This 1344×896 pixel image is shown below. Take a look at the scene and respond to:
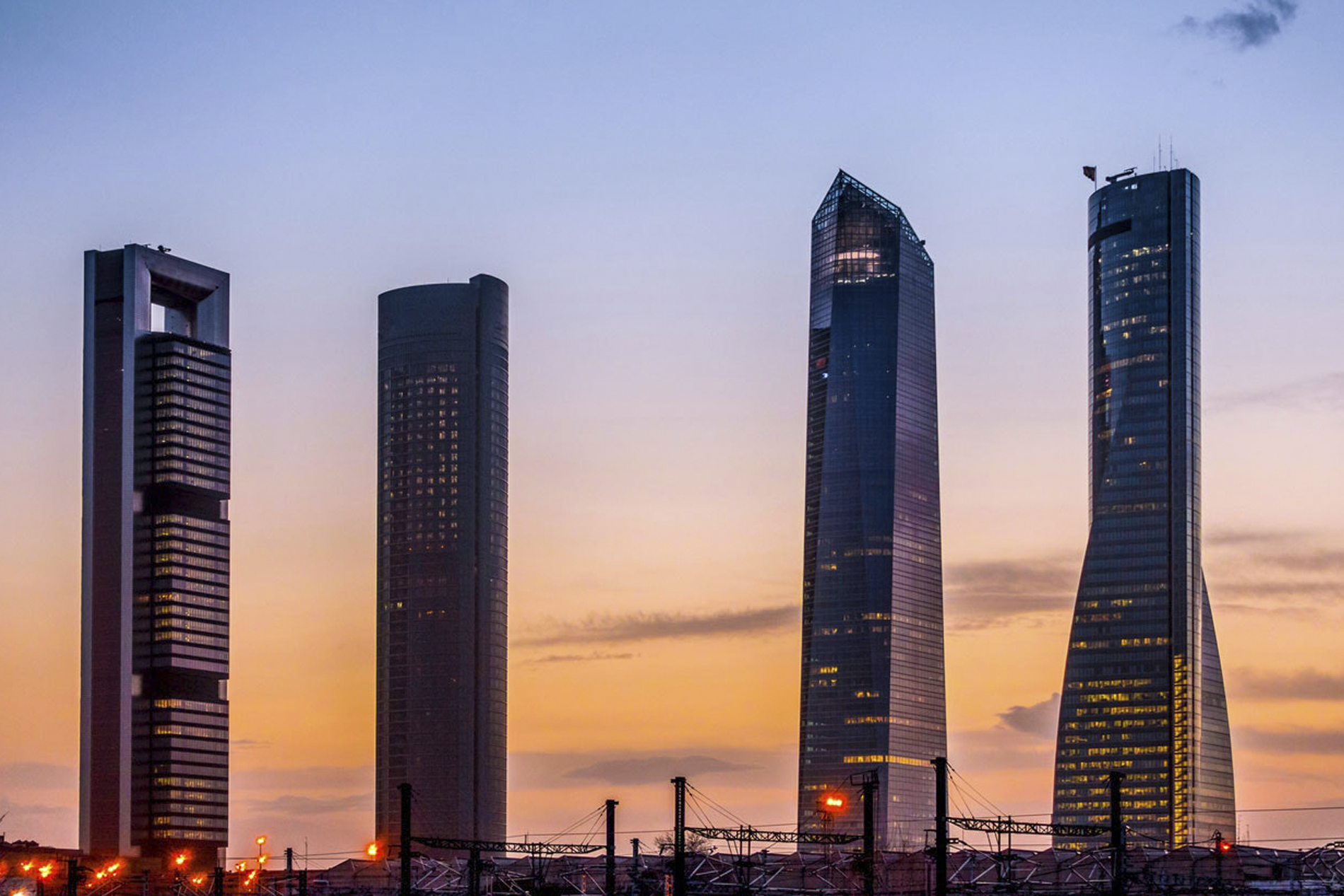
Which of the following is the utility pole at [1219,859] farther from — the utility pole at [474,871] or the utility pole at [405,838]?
the utility pole at [405,838]

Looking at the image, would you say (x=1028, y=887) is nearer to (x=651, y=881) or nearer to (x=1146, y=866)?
(x=1146, y=866)

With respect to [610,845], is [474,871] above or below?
below

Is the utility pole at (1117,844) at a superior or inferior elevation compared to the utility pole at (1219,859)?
superior

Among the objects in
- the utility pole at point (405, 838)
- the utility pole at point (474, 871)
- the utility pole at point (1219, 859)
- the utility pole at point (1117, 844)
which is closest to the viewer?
the utility pole at point (1117, 844)

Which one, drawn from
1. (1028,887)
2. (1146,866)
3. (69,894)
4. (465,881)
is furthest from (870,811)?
(69,894)

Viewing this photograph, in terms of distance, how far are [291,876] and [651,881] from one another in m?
31.8

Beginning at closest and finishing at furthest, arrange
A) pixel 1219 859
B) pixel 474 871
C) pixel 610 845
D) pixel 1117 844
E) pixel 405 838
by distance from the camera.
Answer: pixel 1117 844, pixel 405 838, pixel 610 845, pixel 474 871, pixel 1219 859

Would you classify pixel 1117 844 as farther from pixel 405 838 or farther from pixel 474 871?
pixel 474 871

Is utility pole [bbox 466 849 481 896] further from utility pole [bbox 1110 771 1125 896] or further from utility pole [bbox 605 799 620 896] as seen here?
utility pole [bbox 1110 771 1125 896]

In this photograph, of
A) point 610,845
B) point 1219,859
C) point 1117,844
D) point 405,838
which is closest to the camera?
point 1117,844

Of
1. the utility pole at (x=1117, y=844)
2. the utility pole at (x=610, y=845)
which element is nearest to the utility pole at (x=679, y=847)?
the utility pole at (x=610, y=845)

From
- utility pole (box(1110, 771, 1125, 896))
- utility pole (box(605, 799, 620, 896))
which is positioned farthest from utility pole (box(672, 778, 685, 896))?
utility pole (box(1110, 771, 1125, 896))

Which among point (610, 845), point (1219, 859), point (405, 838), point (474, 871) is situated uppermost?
point (405, 838)

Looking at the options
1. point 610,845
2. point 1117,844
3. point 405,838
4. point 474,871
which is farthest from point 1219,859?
point 405,838
